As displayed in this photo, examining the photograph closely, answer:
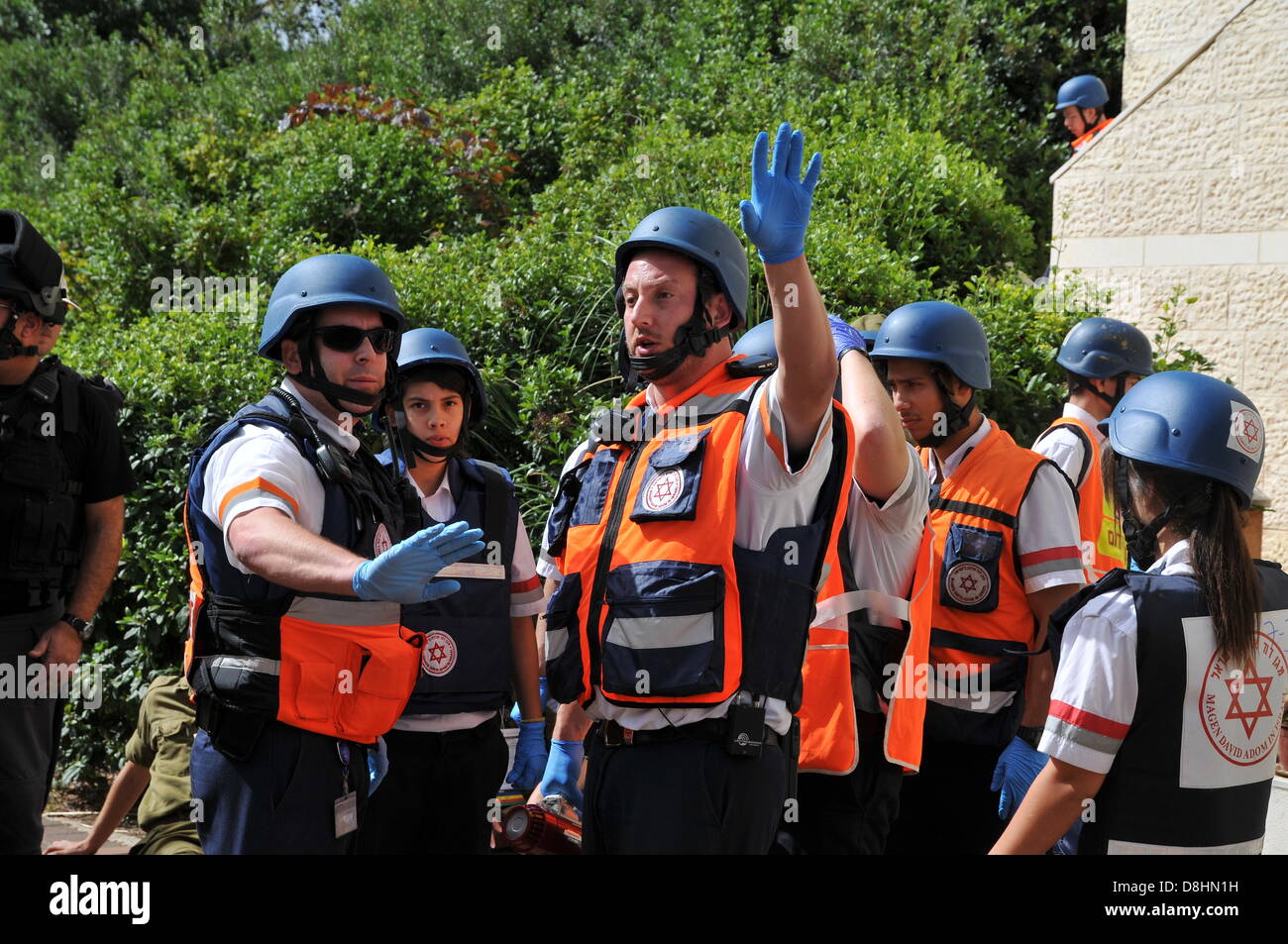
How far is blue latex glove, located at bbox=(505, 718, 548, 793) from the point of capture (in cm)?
412

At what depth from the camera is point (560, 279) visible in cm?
707

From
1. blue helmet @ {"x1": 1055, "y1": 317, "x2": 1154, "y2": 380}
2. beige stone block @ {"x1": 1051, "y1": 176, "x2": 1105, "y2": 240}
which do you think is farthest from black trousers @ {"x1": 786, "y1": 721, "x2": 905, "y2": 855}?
beige stone block @ {"x1": 1051, "y1": 176, "x2": 1105, "y2": 240}

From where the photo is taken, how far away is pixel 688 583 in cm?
285

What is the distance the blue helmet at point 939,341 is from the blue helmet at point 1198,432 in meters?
1.39

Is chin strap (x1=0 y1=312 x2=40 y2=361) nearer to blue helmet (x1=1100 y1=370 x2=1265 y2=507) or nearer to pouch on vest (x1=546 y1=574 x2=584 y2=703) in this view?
pouch on vest (x1=546 y1=574 x2=584 y2=703)

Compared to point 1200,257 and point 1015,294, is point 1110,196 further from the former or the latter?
point 1015,294

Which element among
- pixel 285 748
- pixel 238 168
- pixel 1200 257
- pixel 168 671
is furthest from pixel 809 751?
pixel 238 168

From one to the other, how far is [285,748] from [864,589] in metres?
1.75

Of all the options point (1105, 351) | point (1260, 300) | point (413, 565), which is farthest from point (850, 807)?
point (1260, 300)

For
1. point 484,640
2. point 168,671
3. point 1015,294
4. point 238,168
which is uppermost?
point 238,168

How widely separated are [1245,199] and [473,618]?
7.40 meters

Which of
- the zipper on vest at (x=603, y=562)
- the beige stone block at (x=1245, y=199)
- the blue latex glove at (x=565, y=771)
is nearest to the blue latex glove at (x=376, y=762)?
the blue latex glove at (x=565, y=771)

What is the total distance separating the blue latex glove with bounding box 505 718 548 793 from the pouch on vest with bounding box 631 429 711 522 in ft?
4.91

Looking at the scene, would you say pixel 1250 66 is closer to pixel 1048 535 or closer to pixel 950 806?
pixel 1048 535
